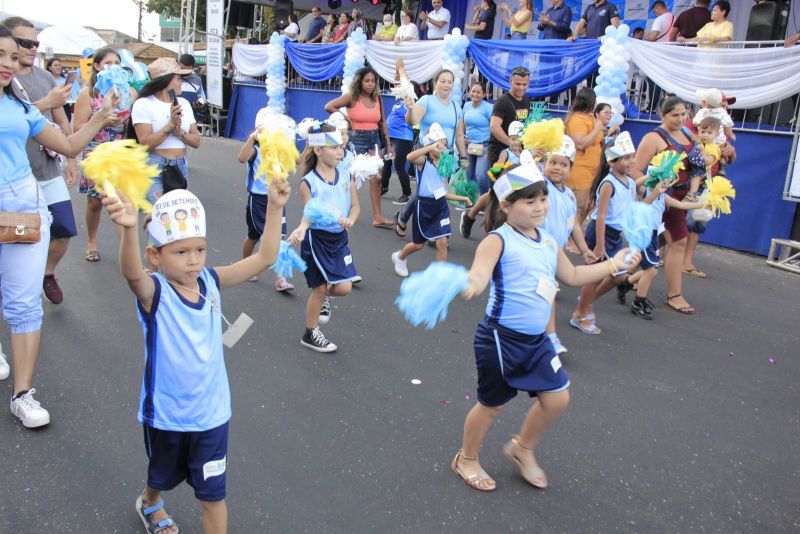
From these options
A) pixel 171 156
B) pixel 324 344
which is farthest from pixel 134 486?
pixel 171 156

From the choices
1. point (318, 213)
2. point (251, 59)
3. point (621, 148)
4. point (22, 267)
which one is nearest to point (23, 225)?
point (22, 267)

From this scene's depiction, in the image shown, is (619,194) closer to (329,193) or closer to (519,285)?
(329,193)

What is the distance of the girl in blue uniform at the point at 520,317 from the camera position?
3.16 m

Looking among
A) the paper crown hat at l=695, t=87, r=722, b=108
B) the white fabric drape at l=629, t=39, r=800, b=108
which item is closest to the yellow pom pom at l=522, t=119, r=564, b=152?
the paper crown hat at l=695, t=87, r=722, b=108

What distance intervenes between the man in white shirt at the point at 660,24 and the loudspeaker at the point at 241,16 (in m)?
13.7

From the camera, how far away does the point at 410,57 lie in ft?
42.9

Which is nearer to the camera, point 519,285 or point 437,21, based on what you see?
point 519,285

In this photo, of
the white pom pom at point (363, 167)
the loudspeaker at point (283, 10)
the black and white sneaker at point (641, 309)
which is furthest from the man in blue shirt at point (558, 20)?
the loudspeaker at point (283, 10)

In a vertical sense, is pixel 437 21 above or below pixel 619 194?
above

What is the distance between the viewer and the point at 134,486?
3.14 m

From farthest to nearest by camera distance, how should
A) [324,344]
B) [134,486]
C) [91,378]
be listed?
[324,344] < [91,378] < [134,486]

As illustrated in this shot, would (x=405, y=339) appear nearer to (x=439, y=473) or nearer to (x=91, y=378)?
(x=439, y=473)

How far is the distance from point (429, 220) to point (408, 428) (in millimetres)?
3211

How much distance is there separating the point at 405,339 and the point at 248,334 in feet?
4.03
